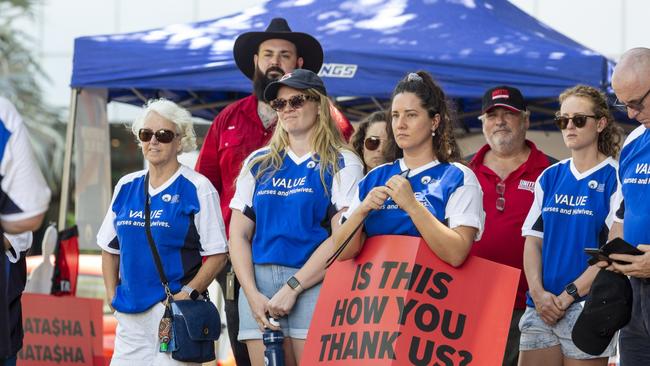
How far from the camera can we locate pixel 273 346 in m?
4.94

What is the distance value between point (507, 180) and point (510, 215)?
23 centimetres

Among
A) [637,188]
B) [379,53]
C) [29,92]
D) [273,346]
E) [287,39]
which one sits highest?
→ [29,92]

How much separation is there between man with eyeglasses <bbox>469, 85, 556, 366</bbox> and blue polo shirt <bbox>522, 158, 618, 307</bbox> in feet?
1.66

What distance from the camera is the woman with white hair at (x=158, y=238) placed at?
5434 millimetres

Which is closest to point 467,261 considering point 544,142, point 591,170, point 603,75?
point 591,170

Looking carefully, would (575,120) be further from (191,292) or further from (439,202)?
(191,292)

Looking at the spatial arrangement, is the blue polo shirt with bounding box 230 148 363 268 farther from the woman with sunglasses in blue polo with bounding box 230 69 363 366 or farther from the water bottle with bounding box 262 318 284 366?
the water bottle with bounding box 262 318 284 366

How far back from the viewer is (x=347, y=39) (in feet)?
26.4

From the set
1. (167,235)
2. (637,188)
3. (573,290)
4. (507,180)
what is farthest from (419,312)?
(507,180)

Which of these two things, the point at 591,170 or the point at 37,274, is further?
the point at 37,274

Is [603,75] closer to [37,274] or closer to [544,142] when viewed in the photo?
[544,142]

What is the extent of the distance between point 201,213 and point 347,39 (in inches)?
114

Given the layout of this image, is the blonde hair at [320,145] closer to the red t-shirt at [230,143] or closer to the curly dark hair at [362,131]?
the red t-shirt at [230,143]

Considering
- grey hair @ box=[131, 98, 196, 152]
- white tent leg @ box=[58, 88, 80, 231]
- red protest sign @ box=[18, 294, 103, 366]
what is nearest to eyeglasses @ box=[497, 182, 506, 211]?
grey hair @ box=[131, 98, 196, 152]
